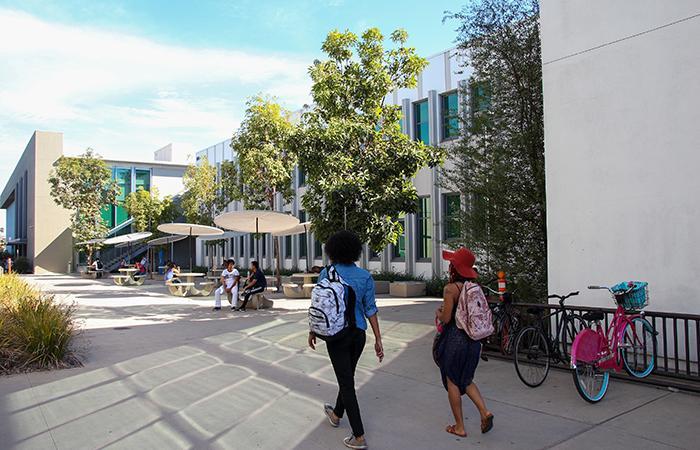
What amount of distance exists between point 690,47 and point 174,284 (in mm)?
16816

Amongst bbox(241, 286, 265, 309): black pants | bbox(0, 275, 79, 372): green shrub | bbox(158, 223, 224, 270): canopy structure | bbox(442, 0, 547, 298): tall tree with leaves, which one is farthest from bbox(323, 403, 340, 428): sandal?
bbox(158, 223, 224, 270): canopy structure

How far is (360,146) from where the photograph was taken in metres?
13.3

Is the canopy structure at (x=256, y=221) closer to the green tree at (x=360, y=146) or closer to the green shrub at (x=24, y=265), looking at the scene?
the green tree at (x=360, y=146)

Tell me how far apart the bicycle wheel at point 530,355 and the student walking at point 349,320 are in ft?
7.00

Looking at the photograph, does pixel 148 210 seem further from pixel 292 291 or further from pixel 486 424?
pixel 486 424

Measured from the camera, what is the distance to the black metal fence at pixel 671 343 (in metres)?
5.82

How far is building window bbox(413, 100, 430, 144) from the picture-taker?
878 inches

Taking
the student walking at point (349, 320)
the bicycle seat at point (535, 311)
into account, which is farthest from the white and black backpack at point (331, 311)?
the bicycle seat at point (535, 311)

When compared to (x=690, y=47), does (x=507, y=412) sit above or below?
below

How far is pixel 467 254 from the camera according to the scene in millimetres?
4793

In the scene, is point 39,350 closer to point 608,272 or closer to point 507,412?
point 507,412

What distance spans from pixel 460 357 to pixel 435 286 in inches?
560

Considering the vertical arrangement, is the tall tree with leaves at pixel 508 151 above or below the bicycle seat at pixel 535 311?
above

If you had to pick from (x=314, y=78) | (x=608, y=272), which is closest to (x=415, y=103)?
(x=314, y=78)
